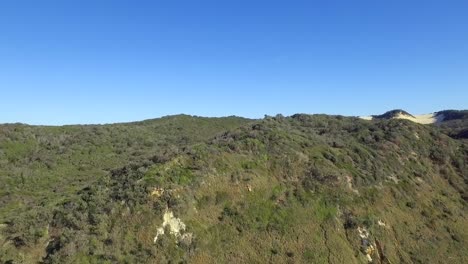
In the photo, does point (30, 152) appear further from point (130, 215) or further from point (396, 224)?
point (396, 224)

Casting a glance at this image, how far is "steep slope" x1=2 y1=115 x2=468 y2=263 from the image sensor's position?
2403 cm

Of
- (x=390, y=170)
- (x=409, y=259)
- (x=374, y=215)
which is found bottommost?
(x=409, y=259)

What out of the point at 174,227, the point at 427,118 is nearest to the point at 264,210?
the point at 174,227

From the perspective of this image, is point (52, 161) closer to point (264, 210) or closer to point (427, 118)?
point (264, 210)

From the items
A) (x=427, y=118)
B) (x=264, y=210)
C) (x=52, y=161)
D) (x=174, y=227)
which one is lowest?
(x=174, y=227)

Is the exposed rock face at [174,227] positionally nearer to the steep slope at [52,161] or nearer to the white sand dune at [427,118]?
the steep slope at [52,161]

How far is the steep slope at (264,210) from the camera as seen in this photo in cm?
2403

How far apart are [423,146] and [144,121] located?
76301 millimetres

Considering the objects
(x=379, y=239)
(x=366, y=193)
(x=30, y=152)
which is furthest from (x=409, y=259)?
(x=30, y=152)

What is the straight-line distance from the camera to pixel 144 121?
108 m

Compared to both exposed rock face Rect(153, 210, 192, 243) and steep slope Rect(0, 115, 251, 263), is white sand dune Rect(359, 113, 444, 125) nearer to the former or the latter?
steep slope Rect(0, 115, 251, 263)

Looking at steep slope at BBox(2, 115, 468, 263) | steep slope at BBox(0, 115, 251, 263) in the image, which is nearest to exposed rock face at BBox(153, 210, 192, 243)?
steep slope at BBox(2, 115, 468, 263)

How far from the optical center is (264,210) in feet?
93.5

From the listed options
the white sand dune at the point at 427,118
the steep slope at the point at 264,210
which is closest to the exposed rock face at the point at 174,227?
the steep slope at the point at 264,210
